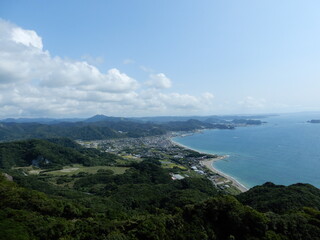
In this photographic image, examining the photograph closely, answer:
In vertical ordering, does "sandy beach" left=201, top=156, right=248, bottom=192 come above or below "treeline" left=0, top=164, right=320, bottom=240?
below

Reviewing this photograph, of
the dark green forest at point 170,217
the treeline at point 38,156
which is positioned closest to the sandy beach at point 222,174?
the dark green forest at point 170,217

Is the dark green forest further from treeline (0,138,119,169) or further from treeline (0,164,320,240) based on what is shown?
treeline (0,138,119,169)

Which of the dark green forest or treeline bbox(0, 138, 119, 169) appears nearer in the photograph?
the dark green forest

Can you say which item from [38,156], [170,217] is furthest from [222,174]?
[38,156]

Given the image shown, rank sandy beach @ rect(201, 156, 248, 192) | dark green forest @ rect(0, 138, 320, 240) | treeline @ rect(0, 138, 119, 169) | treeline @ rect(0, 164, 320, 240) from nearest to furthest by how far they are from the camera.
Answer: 1. treeline @ rect(0, 164, 320, 240)
2. dark green forest @ rect(0, 138, 320, 240)
3. sandy beach @ rect(201, 156, 248, 192)
4. treeline @ rect(0, 138, 119, 169)

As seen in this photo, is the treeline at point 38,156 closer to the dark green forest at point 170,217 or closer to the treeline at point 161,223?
the dark green forest at point 170,217

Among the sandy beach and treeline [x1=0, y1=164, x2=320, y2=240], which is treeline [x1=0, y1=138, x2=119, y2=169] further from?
treeline [x1=0, y1=164, x2=320, y2=240]

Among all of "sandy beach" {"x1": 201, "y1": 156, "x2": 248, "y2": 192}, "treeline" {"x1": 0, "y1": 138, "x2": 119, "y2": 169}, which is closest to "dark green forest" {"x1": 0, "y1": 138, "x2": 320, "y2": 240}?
"sandy beach" {"x1": 201, "y1": 156, "x2": 248, "y2": 192}

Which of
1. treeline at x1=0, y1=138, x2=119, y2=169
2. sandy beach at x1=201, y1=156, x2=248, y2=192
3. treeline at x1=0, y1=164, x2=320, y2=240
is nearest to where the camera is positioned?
treeline at x1=0, y1=164, x2=320, y2=240

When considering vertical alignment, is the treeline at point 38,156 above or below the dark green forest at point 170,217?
below

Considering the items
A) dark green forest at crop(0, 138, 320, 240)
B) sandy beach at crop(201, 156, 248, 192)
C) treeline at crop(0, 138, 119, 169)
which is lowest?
sandy beach at crop(201, 156, 248, 192)

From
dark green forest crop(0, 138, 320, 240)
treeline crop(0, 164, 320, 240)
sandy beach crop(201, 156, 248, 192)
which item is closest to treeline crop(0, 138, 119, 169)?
sandy beach crop(201, 156, 248, 192)
